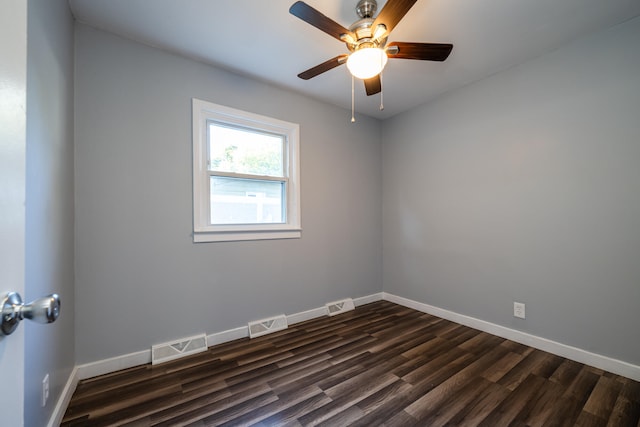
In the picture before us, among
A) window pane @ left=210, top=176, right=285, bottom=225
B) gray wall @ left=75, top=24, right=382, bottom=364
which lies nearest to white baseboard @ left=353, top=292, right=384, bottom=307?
gray wall @ left=75, top=24, right=382, bottom=364

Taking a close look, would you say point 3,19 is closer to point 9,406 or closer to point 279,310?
point 9,406

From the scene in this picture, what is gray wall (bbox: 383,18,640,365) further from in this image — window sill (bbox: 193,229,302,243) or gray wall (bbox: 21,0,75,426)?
gray wall (bbox: 21,0,75,426)

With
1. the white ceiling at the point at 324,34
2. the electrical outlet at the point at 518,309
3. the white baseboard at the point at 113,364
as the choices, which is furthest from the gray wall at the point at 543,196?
the white baseboard at the point at 113,364

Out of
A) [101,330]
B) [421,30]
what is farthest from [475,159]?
[101,330]

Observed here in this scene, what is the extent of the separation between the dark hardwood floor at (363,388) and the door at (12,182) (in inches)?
51.2

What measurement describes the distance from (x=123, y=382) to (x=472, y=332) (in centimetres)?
308

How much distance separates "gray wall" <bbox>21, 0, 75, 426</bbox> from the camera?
3.90 feet

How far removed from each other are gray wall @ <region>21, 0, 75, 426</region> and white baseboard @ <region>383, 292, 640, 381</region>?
3.32 metres

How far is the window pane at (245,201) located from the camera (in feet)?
8.32

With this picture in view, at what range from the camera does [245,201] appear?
271cm

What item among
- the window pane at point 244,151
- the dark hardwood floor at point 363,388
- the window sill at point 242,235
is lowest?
the dark hardwood floor at point 363,388

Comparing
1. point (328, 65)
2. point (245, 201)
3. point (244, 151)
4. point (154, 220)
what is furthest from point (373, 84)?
point (154, 220)

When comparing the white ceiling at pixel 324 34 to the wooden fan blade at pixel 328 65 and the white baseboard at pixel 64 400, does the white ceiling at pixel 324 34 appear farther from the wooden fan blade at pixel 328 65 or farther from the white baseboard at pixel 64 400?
the white baseboard at pixel 64 400

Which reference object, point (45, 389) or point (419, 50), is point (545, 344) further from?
point (45, 389)
